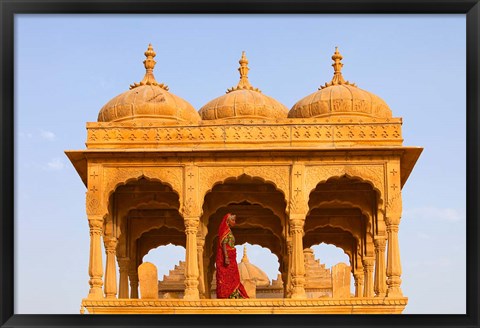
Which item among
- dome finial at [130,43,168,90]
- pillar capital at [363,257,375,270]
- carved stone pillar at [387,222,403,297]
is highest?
dome finial at [130,43,168,90]

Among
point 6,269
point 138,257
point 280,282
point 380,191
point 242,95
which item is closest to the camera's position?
point 6,269

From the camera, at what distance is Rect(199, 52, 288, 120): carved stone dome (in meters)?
24.8

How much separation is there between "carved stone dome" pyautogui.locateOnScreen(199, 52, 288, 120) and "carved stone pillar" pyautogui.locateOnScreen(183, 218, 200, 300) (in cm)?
261

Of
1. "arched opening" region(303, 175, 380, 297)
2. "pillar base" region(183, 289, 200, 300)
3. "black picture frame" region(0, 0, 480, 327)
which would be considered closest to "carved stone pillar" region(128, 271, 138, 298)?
"arched opening" region(303, 175, 380, 297)

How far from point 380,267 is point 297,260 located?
198 centimetres

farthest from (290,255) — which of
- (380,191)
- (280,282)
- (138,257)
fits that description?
(280,282)

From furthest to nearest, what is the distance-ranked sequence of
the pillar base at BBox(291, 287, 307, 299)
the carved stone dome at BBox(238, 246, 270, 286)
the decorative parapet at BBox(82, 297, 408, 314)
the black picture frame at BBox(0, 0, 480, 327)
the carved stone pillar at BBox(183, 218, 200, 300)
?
the carved stone dome at BBox(238, 246, 270, 286) → the carved stone pillar at BBox(183, 218, 200, 300) → the pillar base at BBox(291, 287, 307, 299) → the decorative parapet at BBox(82, 297, 408, 314) → the black picture frame at BBox(0, 0, 480, 327)

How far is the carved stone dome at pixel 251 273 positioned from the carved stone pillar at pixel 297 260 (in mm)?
8576

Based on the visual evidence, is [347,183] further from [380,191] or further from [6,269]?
[6,269]

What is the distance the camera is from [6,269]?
38.7ft

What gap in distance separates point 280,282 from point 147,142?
29.4 feet

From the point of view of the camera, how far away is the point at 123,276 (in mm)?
26688

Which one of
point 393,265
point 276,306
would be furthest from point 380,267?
point 276,306

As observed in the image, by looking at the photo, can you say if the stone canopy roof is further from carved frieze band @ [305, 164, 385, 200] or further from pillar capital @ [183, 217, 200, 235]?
pillar capital @ [183, 217, 200, 235]
